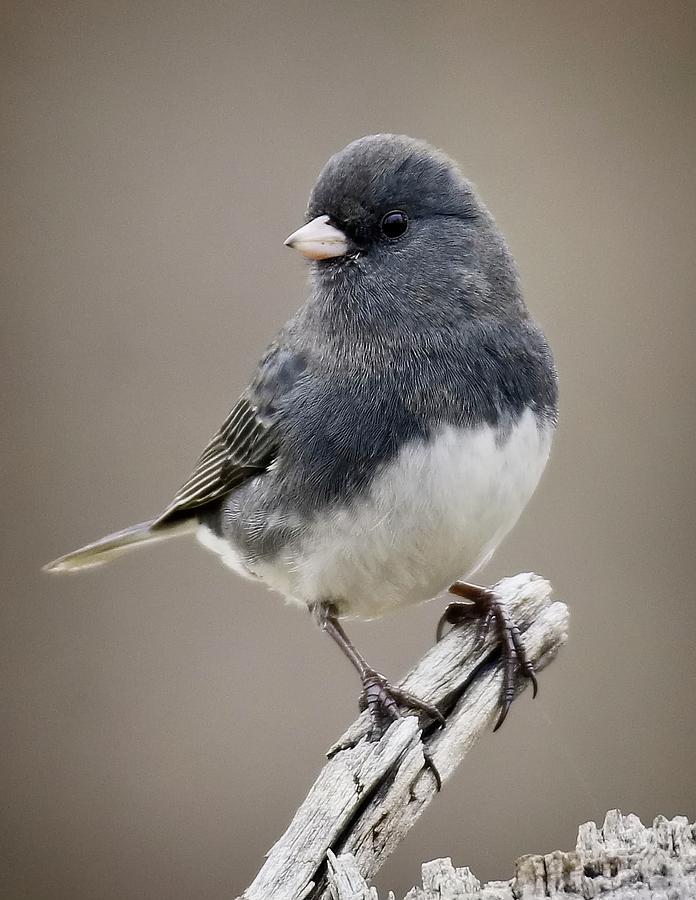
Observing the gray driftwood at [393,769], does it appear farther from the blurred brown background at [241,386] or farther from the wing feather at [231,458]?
the blurred brown background at [241,386]

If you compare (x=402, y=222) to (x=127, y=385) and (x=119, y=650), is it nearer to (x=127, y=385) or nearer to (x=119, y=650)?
(x=127, y=385)

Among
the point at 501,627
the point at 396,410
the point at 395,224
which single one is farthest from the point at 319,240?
the point at 501,627

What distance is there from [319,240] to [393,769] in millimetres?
868

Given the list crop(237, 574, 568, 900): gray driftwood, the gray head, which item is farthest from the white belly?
the gray head

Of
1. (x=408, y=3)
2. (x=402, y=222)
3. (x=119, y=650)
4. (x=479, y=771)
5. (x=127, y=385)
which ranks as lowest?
(x=479, y=771)

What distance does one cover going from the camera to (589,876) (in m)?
1.57

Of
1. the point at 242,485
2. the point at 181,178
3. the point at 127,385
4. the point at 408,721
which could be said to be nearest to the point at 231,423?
the point at 242,485

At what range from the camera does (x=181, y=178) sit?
142 inches

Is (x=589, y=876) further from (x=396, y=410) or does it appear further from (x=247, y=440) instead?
(x=247, y=440)

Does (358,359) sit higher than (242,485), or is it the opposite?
(358,359)

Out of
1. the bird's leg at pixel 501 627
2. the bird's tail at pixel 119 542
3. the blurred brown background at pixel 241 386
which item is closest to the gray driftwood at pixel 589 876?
the bird's leg at pixel 501 627

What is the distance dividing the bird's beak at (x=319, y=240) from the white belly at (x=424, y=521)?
1.26 ft

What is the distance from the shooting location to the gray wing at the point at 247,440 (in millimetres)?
2209

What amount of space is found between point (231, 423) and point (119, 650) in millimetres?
1288
